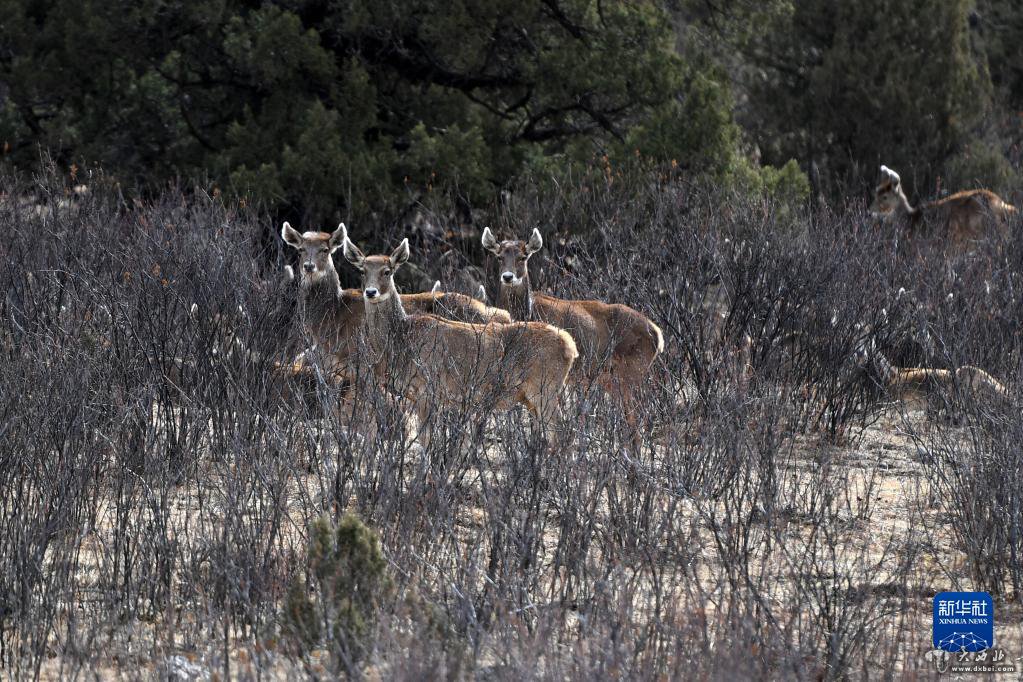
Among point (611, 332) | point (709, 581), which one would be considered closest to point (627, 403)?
point (611, 332)

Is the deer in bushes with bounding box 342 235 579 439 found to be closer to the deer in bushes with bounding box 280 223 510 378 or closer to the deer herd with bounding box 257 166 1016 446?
the deer herd with bounding box 257 166 1016 446

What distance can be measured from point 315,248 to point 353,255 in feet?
2.43

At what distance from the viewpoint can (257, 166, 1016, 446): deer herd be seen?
24.8 ft

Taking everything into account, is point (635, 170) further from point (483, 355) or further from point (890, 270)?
point (483, 355)

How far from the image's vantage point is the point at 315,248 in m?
10.5

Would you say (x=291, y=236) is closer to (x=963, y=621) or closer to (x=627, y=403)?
(x=627, y=403)

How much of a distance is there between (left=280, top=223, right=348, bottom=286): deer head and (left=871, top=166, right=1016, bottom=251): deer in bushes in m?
6.09

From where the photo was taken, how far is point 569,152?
47.2 feet

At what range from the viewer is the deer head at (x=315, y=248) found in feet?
34.1

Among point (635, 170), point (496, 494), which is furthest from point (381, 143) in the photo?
point (496, 494)

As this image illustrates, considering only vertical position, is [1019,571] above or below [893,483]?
below

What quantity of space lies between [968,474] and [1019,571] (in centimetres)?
58

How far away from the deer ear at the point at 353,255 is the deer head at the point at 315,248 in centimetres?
28

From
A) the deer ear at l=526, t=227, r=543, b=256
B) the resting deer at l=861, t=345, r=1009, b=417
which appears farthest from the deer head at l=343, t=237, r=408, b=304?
the resting deer at l=861, t=345, r=1009, b=417
